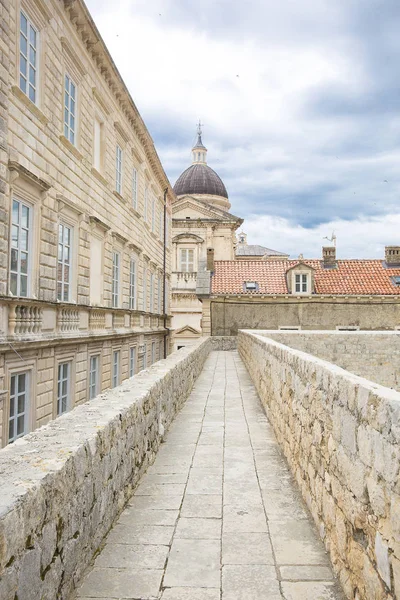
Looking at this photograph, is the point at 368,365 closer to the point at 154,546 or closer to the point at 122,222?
the point at 122,222

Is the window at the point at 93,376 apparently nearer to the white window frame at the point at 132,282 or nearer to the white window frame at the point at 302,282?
the white window frame at the point at 132,282

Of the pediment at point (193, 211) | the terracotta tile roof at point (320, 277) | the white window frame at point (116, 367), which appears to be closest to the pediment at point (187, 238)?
the pediment at point (193, 211)

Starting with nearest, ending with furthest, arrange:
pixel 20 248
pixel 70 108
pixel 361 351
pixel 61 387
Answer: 1. pixel 20 248
2. pixel 61 387
3. pixel 70 108
4. pixel 361 351

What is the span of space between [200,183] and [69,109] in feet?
143

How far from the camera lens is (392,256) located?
3203cm

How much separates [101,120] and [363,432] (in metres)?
14.2

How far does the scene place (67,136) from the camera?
12.5 m

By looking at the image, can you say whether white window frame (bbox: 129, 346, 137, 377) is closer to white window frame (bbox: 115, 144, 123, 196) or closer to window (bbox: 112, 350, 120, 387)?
window (bbox: 112, 350, 120, 387)

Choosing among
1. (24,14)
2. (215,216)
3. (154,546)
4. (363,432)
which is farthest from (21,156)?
(215,216)

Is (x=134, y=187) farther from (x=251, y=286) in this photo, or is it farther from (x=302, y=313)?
(x=302, y=313)

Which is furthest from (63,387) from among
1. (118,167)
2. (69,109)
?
(118,167)

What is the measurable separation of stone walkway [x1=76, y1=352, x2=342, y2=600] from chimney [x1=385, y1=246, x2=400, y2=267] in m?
27.0

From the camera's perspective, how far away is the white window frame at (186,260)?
44969 millimetres

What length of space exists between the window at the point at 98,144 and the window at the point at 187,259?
2946 centimetres
